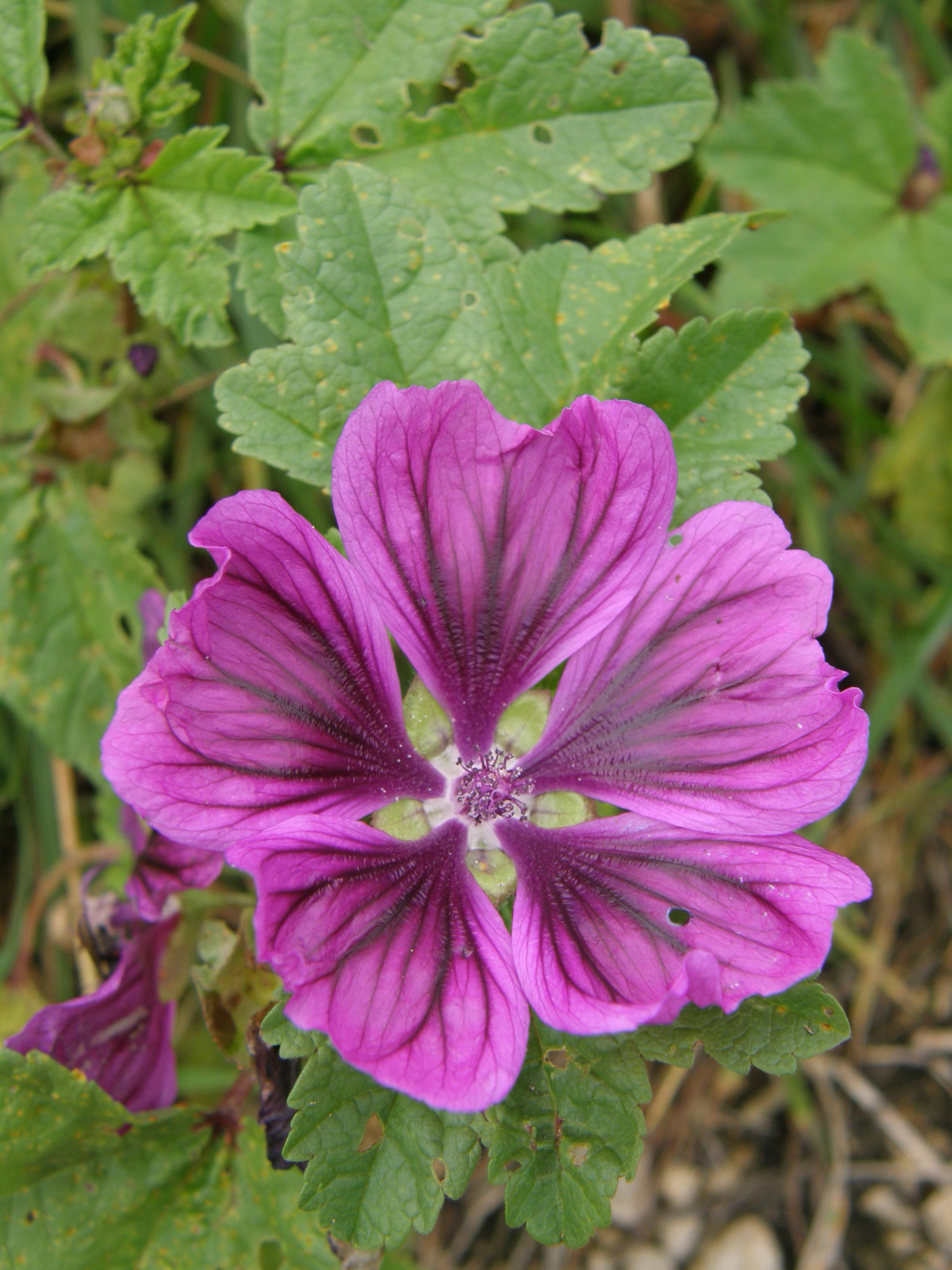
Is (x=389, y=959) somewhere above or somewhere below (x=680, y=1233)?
above

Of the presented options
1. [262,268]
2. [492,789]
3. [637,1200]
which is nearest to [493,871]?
[492,789]

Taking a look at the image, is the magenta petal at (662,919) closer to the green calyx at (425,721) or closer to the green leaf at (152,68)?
the green calyx at (425,721)

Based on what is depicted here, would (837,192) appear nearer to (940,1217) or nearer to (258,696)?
(258,696)

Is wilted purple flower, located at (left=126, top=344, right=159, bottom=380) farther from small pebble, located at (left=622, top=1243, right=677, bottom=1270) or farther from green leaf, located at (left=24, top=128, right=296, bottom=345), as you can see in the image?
small pebble, located at (left=622, top=1243, right=677, bottom=1270)

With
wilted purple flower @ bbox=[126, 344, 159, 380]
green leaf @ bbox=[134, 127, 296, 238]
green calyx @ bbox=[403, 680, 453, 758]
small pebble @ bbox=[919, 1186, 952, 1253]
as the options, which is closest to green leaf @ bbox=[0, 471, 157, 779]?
wilted purple flower @ bbox=[126, 344, 159, 380]

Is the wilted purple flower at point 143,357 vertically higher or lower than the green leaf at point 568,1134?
higher

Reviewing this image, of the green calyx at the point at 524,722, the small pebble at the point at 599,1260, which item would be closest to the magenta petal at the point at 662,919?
the green calyx at the point at 524,722
